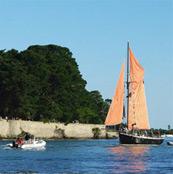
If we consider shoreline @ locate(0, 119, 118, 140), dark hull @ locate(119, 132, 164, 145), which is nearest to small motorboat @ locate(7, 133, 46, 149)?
dark hull @ locate(119, 132, 164, 145)

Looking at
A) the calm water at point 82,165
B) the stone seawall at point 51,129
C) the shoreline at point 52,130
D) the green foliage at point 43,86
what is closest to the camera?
the calm water at point 82,165

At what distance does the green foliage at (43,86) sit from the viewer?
134 m

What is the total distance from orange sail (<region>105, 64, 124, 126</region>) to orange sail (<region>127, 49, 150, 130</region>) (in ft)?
4.09

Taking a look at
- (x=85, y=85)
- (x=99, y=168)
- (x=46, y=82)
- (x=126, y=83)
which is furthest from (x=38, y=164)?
(x=85, y=85)

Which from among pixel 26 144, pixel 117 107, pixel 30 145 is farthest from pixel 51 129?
pixel 26 144

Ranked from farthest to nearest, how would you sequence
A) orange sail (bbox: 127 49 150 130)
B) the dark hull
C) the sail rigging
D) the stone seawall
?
the stone seawall
orange sail (bbox: 127 49 150 130)
the sail rigging
the dark hull

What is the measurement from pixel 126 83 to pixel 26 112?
99.1 feet

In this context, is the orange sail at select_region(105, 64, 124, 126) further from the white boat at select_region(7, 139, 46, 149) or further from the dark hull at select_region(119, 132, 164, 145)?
the white boat at select_region(7, 139, 46, 149)

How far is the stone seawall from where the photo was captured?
124688 mm

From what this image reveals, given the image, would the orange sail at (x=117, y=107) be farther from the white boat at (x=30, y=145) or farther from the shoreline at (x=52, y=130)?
the shoreline at (x=52, y=130)

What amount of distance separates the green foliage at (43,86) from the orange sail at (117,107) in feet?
91.0

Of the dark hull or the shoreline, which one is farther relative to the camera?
the shoreline

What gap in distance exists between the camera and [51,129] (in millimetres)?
138250

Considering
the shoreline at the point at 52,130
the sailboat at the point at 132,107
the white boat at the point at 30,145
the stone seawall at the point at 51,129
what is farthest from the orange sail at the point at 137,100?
the stone seawall at the point at 51,129
